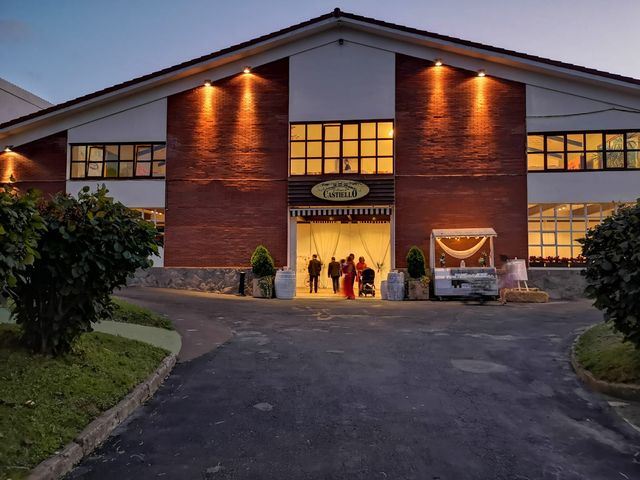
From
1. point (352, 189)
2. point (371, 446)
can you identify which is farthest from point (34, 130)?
point (371, 446)

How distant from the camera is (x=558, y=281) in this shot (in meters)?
18.6

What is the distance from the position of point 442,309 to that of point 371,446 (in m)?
10.5

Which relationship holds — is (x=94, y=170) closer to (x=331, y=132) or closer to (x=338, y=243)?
(x=331, y=132)

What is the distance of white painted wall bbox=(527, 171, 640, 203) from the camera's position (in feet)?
61.4

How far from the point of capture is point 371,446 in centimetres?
438

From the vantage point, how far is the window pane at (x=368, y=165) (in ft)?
66.4

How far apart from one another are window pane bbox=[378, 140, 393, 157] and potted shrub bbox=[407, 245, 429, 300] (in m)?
4.49

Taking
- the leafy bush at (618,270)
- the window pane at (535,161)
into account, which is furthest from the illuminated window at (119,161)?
the leafy bush at (618,270)

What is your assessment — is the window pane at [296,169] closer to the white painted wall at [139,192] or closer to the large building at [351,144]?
the large building at [351,144]

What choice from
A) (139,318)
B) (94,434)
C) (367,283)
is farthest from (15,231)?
(367,283)

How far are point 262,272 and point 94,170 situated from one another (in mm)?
9481

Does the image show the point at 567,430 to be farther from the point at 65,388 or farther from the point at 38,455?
the point at 65,388

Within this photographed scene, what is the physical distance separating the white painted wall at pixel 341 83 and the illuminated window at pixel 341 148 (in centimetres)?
47

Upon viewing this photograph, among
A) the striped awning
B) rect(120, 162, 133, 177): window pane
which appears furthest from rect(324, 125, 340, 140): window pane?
rect(120, 162, 133, 177): window pane
